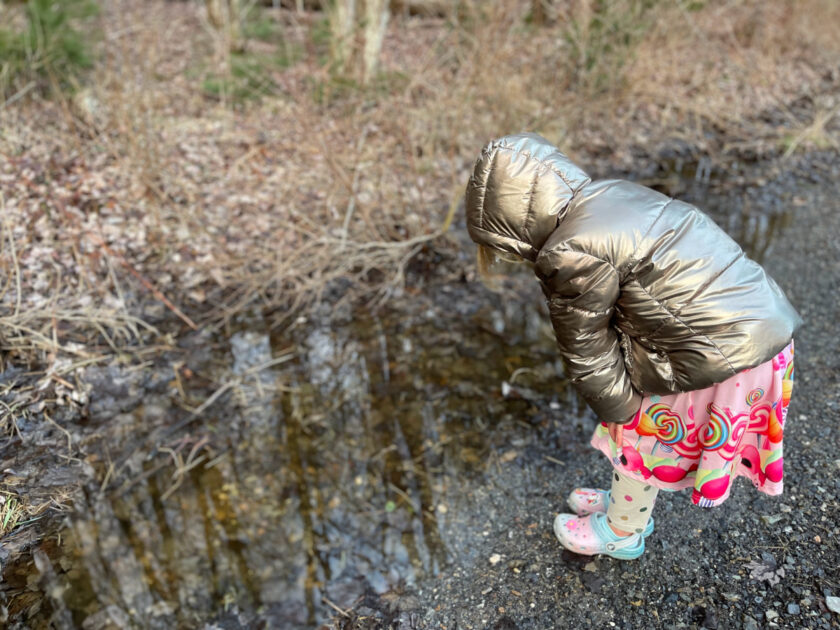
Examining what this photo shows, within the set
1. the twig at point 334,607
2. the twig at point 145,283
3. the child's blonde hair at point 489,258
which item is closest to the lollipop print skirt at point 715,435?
the child's blonde hair at point 489,258

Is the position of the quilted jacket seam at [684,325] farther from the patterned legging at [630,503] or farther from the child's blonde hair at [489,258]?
the patterned legging at [630,503]

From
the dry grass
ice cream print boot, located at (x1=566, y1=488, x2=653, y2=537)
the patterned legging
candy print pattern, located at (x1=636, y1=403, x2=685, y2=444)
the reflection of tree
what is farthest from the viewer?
the dry grass

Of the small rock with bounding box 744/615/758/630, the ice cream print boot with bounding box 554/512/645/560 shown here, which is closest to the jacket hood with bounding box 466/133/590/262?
the ice cream print boot with bounding box 554/512/645/560

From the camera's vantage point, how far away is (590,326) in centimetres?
188

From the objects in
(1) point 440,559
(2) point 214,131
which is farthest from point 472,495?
(2) point 214,131

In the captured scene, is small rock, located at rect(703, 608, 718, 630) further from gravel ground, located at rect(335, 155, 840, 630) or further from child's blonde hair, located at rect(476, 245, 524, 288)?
child's blonde hair, located at rect(476, 245, 524, 288)

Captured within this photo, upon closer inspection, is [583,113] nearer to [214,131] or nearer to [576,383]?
[214,131]

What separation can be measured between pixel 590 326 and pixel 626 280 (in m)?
0.18

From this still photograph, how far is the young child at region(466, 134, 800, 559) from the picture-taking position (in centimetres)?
181

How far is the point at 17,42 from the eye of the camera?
19.0 ft

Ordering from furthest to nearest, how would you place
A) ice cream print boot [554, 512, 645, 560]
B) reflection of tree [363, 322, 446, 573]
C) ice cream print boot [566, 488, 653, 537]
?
reflection of tree [363, 322, 446, 573] → ice cream print boot [566, 488, 653, 537] → ice cream print boot [554, 512, 645, 560]

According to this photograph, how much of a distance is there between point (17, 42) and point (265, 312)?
12.3ft

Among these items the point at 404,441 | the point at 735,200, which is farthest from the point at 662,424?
the point at 735,200

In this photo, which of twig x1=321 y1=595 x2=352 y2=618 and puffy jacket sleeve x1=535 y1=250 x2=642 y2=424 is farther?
twig x1=321 y1=595 x2=352 y2=618
